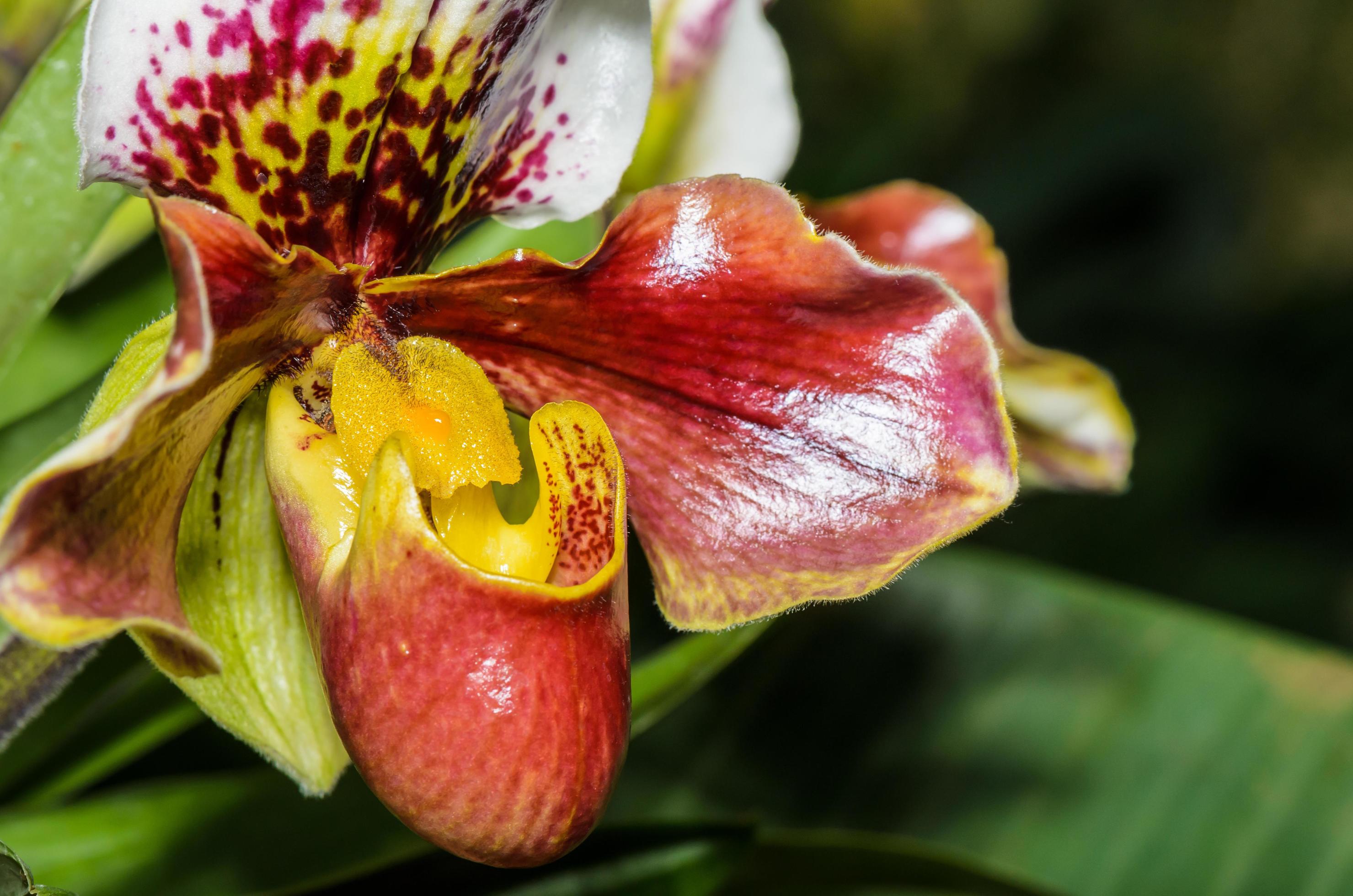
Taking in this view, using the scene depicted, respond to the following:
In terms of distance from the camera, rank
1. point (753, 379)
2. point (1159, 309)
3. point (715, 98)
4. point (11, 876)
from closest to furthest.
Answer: point (11, 876)
point (753, 379)
point (715, 98)
point (1159, 309)

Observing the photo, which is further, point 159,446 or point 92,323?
point 92,323

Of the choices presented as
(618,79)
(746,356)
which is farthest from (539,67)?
(746,356)

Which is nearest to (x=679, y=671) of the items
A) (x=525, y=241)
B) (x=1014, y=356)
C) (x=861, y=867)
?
(x=861, y=867)

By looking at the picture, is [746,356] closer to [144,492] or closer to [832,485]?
[832,485]

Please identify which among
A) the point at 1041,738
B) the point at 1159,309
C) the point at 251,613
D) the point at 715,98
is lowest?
the point at 1159,309

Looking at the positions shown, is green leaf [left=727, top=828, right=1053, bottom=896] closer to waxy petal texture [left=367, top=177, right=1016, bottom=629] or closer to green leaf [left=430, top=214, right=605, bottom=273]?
waxy petal texture [left=367, top=177, right=1016, bottom=629]

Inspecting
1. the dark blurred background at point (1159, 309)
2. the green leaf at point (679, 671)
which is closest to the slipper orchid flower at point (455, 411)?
the green leaf at point (679, 671)

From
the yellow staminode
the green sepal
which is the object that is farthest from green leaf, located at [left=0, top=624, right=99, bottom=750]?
the yellow staminode

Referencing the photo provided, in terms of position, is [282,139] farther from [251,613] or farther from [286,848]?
[286,848]
